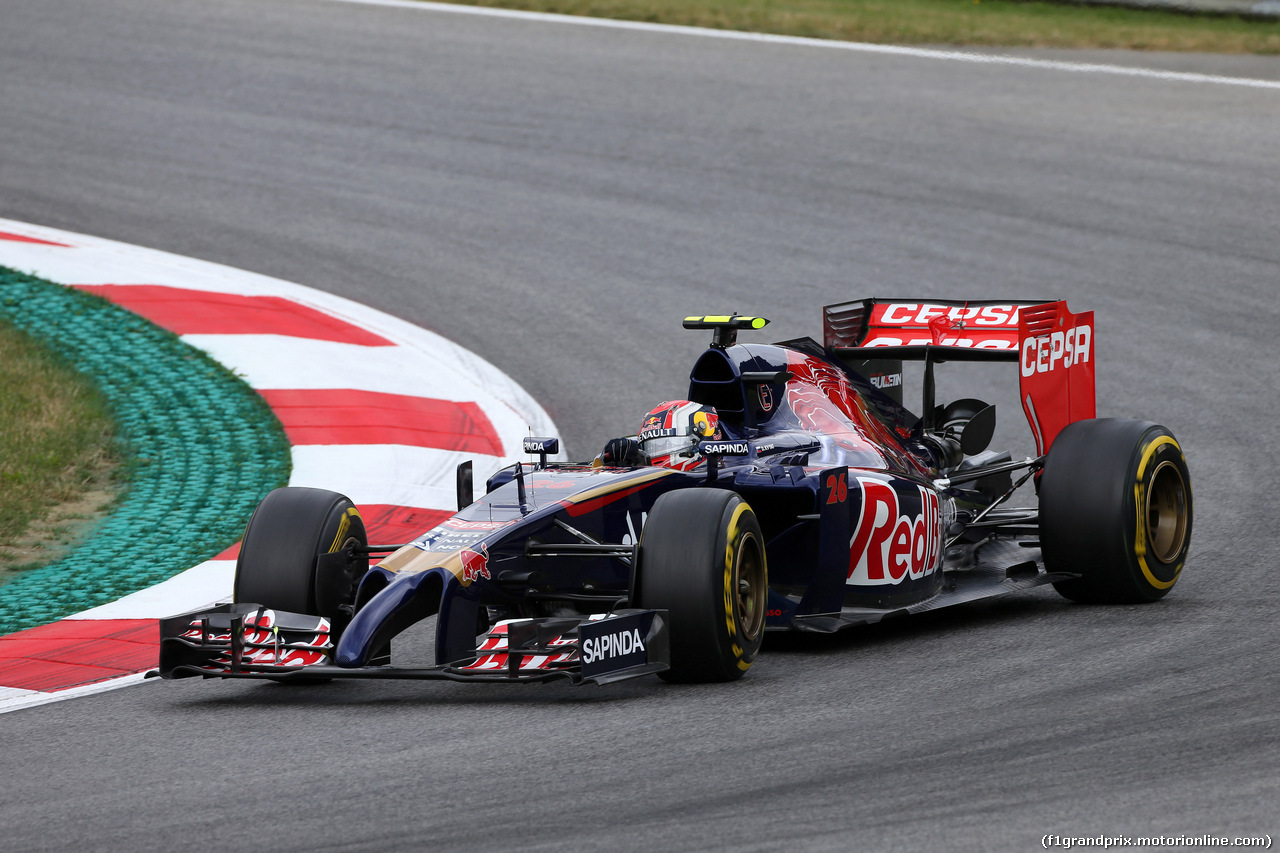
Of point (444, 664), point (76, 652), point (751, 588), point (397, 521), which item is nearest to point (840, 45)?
point (397, 521)

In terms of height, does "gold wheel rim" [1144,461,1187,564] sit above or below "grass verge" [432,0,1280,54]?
below

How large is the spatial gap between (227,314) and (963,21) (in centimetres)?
1124

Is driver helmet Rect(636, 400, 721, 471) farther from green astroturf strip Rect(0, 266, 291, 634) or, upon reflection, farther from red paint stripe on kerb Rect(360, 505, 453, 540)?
green astroturf strip Rect(0, 266, 291, 634)

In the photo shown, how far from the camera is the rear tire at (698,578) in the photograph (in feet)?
19.4

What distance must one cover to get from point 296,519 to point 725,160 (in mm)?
9733

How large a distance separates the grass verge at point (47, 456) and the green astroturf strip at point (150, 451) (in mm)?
113

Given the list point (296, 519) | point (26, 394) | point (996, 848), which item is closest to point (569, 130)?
point (26, 394)

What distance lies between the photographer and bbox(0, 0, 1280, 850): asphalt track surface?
4797mm

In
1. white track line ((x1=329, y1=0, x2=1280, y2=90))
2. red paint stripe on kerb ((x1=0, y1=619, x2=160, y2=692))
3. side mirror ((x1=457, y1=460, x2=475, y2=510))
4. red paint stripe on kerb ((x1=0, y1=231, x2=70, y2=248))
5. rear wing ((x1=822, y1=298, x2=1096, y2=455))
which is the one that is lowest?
red paint stripe on kerb ((x1=0, y1=619, x2=160, y2=692))

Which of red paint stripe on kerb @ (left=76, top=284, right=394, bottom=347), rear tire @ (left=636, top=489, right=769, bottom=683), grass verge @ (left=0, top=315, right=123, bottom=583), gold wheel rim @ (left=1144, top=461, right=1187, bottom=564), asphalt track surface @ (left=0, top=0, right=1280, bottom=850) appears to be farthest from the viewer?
red paint stripe on kerb @ (left=76, top=284, right=394, bottom=347)

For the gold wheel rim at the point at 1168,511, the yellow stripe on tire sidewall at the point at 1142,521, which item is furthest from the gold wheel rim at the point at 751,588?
the gold wheel rim at the point at 1168,511

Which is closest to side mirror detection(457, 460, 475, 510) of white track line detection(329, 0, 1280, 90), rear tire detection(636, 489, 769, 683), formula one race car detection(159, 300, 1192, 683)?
formula one race car detection(159, 300, 1192, 683)

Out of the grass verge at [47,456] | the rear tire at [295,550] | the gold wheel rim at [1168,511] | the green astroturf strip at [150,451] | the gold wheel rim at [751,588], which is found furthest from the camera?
the grass verge at [47,456]

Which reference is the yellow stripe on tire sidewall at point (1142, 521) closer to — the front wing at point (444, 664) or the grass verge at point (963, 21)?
the front wing at point (444, 664)
